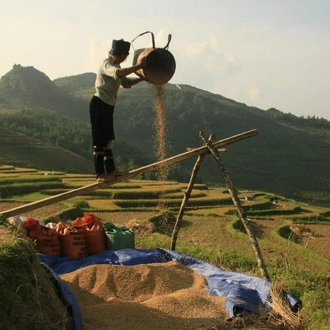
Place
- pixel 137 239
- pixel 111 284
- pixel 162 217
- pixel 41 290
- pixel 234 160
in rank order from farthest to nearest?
pixel 234 160 → pixel 162 217 → pixel 137 239 → pixel 111 284 → pixel 41 290

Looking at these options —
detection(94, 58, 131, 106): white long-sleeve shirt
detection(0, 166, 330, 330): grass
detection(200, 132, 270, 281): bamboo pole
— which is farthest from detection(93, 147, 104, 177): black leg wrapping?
detection(0, 166, 330, 330): grass

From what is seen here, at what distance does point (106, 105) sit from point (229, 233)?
7.66 metres

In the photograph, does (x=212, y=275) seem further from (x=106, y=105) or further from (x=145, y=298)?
(x=106, y=105)

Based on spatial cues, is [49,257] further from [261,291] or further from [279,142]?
[279,142]

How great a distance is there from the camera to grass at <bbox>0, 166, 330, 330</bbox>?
5105mm

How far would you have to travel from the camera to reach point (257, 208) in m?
17.8

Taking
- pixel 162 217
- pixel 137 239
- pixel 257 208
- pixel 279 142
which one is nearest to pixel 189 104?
pixel 279 142

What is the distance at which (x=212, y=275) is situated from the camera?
468 cm

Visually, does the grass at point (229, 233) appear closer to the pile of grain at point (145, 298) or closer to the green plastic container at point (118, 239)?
the pile of grain at point (145, 298)

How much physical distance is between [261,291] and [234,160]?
6010 centimetres

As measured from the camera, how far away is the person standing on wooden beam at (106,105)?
Answer: 171 inches

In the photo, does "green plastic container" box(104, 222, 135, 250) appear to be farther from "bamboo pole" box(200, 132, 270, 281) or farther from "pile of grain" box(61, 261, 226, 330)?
"bamboo pole" box(200, 132, 270, 281)

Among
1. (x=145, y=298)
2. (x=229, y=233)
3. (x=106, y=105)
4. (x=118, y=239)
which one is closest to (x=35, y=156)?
(x=229, y=233)

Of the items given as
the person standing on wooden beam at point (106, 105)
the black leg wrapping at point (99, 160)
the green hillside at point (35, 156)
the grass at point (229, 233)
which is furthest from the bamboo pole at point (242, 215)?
the green hillside at point (35, 156)
